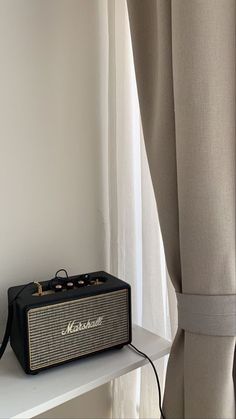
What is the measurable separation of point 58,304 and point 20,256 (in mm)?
241

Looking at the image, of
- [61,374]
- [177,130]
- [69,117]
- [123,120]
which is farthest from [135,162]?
[61,374]

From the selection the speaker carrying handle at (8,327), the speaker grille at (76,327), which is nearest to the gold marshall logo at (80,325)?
the speaker grille at (76,327)

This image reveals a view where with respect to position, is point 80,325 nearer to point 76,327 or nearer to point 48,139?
point 76,327

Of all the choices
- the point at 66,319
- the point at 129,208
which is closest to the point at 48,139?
the point at 129,208

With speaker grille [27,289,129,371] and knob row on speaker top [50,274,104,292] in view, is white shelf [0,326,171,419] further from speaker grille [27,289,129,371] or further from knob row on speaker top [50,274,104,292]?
knob row on speaker top [50,274,104,292]

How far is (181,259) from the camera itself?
0.83 metres

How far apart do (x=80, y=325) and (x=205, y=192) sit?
42cm

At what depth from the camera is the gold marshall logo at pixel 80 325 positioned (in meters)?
0.88

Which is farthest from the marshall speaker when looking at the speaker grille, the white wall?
the white wall

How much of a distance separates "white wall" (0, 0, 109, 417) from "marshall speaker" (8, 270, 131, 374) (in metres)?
0.14

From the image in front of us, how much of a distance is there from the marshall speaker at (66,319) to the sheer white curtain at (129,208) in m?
0.17

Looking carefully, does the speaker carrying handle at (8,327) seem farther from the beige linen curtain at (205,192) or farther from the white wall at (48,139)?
the beige linen curtain at (205,192)

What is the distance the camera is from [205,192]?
0.77 metres

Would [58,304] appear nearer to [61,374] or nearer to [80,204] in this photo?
[61,374]
